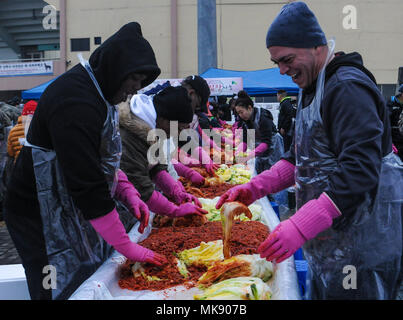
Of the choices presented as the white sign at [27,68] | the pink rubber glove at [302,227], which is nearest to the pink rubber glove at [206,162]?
the pink rubber glove at [302,227]

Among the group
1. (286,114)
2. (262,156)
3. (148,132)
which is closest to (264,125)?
(262,156)

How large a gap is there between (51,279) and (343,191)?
1320mm

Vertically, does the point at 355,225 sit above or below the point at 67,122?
below

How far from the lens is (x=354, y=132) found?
138cm

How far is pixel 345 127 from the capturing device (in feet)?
4.60

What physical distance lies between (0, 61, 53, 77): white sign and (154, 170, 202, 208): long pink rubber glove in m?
21.1

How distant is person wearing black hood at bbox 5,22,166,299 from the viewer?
1601 millimetres

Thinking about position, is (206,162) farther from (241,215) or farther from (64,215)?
(64,215)

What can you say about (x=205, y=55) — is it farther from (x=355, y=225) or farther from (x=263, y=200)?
(x=355, y=225)

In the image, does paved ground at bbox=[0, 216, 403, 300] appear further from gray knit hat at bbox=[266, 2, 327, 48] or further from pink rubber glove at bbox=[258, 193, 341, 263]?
gray knit hat at bbox=[266, 2, 327, 48]

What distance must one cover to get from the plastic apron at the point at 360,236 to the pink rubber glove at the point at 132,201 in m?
0.91

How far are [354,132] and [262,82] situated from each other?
9.93 metres

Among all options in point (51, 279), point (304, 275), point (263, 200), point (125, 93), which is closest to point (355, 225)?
point (304, 275)

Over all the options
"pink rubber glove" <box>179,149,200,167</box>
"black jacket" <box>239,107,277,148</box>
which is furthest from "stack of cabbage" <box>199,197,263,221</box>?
"black jacket" <box>239,107,277,148</box>
